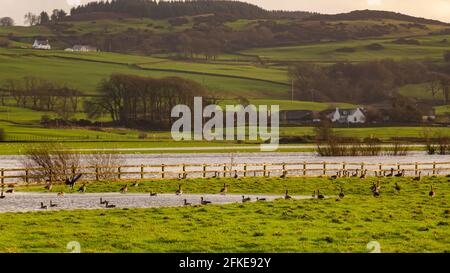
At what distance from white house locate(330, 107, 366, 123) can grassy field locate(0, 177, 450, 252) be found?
363 feet

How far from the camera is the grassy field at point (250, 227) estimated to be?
24.2m

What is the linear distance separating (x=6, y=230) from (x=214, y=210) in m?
10.2

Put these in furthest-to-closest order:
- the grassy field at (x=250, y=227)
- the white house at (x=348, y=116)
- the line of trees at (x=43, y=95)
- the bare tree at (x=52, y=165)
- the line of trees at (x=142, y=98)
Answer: the white house at (x=348, y=116)
the line of trees at (x=43, y=95)
the line of trees at (x=142, y=98)
the bare tree at (x=52, y=165)
the grassy field at (x=250, y=227)

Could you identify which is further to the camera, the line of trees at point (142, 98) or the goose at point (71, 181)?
the line of trees at point (142, 98)

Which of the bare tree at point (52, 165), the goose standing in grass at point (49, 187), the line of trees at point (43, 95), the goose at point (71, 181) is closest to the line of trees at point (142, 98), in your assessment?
the line of trees at point (43, 95)

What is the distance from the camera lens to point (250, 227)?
28.6 meters

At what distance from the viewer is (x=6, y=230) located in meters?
27.9

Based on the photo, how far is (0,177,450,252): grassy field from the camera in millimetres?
24172

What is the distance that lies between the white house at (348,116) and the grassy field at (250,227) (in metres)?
111

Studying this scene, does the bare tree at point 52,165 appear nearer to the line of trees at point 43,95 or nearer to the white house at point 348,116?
the line of trees at point 43,95

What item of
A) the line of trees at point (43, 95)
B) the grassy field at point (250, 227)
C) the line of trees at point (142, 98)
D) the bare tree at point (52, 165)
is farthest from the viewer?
the line of trees at point (43, 95)

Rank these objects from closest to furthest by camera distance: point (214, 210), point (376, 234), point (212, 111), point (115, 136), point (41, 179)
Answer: point (376, 234), point (214, 210), point (41, 179), point (115, 136), point (212, 111)
